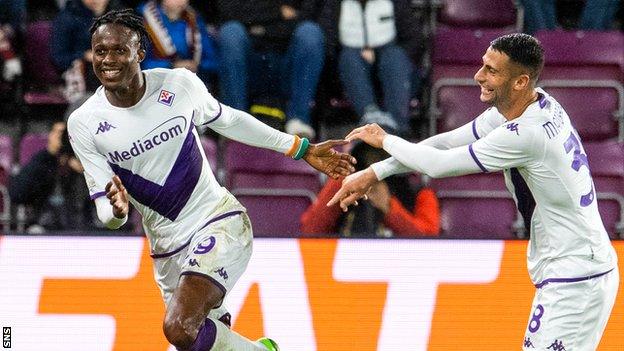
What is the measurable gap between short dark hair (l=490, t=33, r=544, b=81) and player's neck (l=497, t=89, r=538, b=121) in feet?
0.24

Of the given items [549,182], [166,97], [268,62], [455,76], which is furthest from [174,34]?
[549,182]

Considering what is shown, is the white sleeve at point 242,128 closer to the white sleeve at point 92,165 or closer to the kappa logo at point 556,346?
the white sleeve at point 92,165

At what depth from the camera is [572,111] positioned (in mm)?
9047

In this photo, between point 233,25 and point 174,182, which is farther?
point 233,25

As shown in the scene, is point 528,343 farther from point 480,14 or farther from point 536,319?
point 480,14

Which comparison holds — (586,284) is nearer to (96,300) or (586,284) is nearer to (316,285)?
(316,285)

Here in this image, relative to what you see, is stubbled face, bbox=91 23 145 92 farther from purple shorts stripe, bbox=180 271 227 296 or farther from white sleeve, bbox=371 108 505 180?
white sleeve, bbox=371 108 505 180

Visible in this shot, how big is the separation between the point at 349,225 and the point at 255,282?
0.86m

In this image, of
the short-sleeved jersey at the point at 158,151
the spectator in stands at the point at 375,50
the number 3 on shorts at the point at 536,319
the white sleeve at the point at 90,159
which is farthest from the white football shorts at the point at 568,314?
the spectator in stands at the point at 375,50

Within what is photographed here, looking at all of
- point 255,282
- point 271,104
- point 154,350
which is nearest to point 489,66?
point 255,282

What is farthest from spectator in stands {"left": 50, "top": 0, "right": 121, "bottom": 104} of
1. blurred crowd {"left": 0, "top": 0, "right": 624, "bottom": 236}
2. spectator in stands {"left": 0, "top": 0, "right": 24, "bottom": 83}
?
spectator in stands {"left": 0, "top": 0, "right": 24, "bottom": 83}

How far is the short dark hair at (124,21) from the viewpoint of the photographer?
6.05 meters

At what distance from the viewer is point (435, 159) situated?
5.90m

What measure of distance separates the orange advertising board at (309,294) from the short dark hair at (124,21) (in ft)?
4.67
